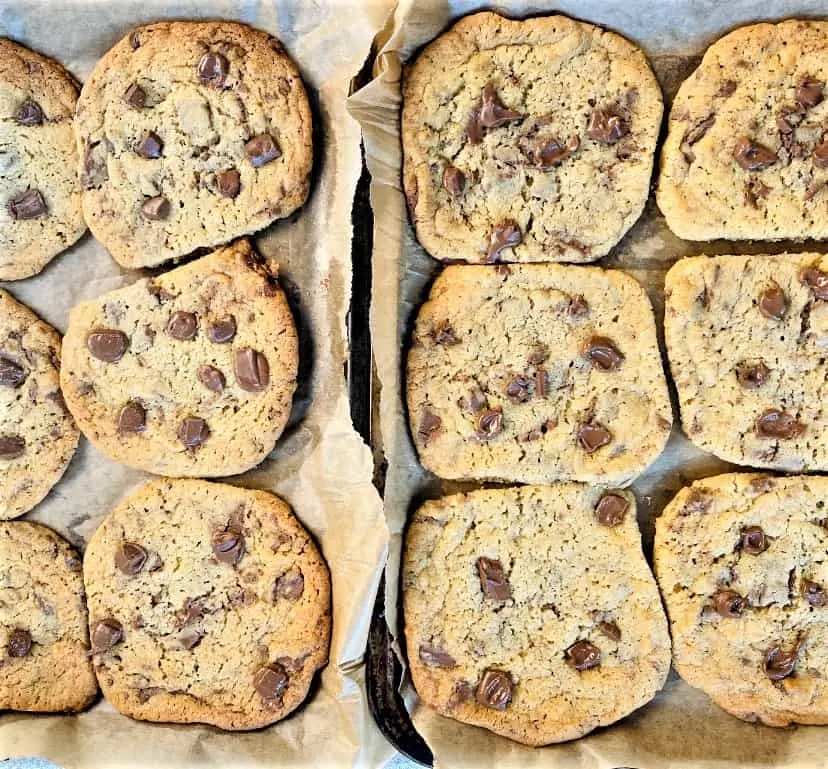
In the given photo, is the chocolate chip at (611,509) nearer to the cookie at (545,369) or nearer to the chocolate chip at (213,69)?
the cookie at (545,369)

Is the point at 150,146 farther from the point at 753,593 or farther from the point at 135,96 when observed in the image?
the point at 753,593

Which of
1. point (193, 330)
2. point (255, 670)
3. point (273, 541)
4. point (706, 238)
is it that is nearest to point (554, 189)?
point (706, 238)

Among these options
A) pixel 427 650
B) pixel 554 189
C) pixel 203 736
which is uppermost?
pixel 554 189

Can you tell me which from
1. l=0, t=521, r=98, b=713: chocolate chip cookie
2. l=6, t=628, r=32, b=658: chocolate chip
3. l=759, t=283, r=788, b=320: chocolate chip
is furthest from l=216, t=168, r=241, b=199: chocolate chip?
l=759, t=283, r=788, b=320: chocolate chip

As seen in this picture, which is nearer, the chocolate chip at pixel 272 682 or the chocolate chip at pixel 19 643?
the chocolate chip at pixel 272 682

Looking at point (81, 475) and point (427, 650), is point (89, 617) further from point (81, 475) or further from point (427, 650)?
point (427, 650)

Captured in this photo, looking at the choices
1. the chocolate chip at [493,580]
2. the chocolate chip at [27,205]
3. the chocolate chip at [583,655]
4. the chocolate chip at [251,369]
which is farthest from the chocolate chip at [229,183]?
the chocolate chip at [583,655]

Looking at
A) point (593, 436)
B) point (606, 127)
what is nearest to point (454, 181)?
point (606, 127)
